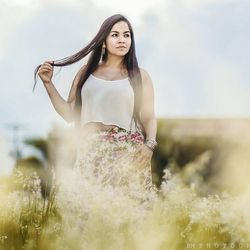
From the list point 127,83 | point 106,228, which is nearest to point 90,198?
point 106,228

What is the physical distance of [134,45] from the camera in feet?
15.8

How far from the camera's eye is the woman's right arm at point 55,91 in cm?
481

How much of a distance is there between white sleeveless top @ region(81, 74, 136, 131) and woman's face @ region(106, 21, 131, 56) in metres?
0.17

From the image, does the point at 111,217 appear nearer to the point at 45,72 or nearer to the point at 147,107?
the point at 147,107

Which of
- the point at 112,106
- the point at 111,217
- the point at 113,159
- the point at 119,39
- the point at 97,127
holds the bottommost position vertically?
the point at 111,217

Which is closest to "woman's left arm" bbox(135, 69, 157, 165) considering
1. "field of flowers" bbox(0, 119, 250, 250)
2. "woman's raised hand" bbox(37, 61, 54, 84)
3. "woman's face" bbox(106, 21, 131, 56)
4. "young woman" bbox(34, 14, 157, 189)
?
"young woman" bbox(34, 14, 157, 189)

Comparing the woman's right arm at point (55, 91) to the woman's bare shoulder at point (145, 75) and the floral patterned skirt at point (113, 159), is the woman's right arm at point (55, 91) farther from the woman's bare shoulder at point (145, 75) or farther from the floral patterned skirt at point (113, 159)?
the woman's bare shoulder at point (145, 75)

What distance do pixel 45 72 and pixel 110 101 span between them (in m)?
0.42

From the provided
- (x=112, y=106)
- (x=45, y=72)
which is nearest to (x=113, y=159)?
(x=112, y=106)

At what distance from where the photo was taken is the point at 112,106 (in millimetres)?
4738

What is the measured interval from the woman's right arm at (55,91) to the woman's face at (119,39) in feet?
0.77

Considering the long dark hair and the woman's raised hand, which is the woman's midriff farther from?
the woman's raised hand

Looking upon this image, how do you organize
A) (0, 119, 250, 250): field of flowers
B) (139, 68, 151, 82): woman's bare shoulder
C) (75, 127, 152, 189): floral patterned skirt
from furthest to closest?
(139, 68, 151, 82): woman's bare shoulder < (75, 127, 152, 189): floral patterned skirt < (0, 119, 250, 250): field of flowers

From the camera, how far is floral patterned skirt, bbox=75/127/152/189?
15.3 feet
